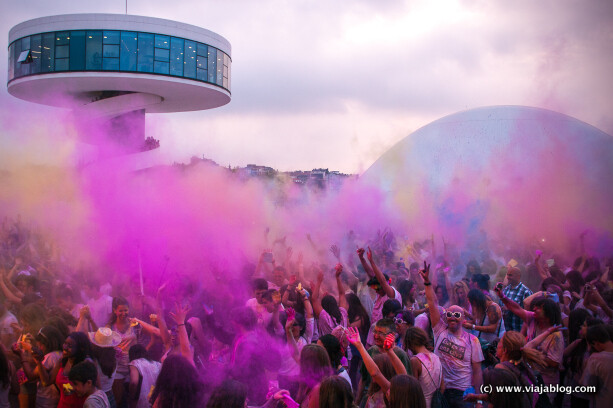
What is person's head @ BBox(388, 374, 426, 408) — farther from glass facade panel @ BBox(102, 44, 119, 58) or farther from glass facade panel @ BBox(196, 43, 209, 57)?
glass facade panel @ BBox(196, 43, 209, 57)

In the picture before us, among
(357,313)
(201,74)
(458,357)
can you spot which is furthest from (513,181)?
(201,74)

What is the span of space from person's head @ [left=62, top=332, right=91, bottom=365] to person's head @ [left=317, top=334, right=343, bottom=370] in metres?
1.92

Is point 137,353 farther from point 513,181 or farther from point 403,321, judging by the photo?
point 513,181

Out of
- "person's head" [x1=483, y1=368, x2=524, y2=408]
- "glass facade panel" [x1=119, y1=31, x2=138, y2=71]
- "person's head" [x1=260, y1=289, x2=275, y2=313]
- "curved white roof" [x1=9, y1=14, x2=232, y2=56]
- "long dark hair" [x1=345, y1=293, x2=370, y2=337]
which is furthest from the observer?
"glass facade panel" [x1=119, y1=31, x2=138, y2=71]

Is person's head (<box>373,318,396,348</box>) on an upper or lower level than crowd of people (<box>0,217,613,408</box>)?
upper

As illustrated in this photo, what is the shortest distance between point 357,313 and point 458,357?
74.2 inches

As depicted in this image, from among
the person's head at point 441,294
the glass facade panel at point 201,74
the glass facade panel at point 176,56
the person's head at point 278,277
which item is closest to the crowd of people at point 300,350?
the person's head at point 278,277

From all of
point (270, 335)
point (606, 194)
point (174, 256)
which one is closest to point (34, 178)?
point (174, 256)

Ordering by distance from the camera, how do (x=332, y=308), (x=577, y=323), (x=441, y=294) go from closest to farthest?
1. (x=577, y=323)
2. (x=332, y=308)
3. (x=441, y=294)

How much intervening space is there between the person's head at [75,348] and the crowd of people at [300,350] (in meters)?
0.02

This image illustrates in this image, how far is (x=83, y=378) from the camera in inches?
147

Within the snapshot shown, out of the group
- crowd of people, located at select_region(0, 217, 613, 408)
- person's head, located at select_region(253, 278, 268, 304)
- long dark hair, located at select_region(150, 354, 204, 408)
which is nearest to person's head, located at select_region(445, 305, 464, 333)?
crowd of people, located at select_region(0, 217, 613, 408)

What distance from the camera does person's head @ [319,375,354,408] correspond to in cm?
326

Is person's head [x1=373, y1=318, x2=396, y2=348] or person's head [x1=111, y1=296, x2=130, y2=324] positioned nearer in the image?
person's head [x1=373, y1=318, x2=396, y2=348]
